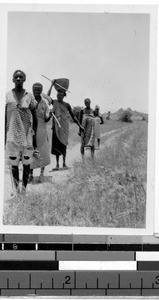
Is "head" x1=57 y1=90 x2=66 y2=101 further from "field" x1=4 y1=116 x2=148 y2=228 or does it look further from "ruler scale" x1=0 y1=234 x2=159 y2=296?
"ruler scale" x1=0 y1=234 x2=159 y2=296

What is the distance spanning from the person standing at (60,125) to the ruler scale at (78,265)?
0.21m

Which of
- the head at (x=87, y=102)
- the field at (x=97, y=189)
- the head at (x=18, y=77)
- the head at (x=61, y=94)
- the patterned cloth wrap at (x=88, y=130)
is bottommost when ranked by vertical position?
the field at (x=97, y=189)

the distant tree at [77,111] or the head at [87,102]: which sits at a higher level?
the head at [87,102]

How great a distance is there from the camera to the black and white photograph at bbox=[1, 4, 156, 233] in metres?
1.23

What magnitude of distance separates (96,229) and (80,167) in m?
0.17

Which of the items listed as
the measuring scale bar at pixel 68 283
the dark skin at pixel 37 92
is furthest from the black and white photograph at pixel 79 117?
the measuring scale bar at pixel 68 283

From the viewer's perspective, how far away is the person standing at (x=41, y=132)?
124 centimetres

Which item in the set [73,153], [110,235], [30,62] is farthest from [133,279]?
[30,62]

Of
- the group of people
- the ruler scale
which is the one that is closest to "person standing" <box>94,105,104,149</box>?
the group of people

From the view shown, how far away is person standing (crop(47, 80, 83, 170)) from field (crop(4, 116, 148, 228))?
0.05 ft

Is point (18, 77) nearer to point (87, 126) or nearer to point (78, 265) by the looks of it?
point (87, 126)

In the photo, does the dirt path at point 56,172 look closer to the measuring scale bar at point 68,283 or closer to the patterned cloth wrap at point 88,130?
the patterned cloth wrap at point 88,130

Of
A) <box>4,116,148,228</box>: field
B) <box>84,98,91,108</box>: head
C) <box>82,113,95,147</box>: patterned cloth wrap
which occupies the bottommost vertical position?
<box>4,116,148,228</box>: field

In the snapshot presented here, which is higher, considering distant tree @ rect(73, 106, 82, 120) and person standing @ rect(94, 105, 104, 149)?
distant tree @ rect(73, 106, 82, 120)
